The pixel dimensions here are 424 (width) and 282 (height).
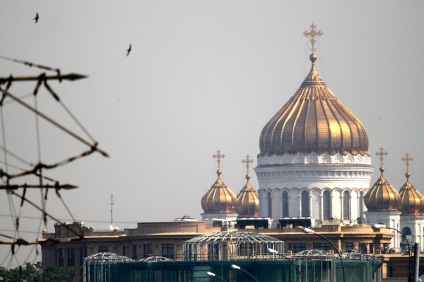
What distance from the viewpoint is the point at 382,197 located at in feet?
643

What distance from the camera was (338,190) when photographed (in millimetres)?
197125

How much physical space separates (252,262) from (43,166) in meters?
95.7

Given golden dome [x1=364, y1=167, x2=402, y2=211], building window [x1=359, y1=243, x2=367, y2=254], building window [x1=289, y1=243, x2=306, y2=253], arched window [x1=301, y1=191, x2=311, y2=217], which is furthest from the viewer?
arched window [x1=301, y1=191, x2=311, y2=217]

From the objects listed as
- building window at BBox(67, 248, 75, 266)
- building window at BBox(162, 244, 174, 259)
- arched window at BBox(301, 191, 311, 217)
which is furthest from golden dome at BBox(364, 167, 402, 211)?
building window at BBox(162, 244, 174, 259)

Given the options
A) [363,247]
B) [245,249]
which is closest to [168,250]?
[363,247]

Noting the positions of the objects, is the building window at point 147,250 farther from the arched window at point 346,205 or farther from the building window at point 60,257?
the arched window at point 346,205

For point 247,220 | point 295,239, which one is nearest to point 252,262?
point 295,239

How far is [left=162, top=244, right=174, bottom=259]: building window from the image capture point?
162 meters

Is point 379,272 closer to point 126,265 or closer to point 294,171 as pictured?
point 126,265

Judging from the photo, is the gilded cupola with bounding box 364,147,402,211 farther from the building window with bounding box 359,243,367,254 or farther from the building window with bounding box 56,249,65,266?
the building window with bounding box 56,249,65,266

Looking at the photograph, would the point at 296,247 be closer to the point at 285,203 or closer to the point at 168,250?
the point at 168,250

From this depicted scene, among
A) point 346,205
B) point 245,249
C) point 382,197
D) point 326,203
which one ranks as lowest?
point 245,249

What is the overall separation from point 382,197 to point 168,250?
39.7 meters

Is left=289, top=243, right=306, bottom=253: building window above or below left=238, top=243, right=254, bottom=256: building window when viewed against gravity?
above
